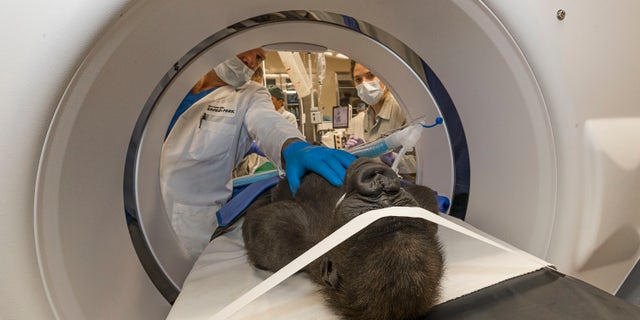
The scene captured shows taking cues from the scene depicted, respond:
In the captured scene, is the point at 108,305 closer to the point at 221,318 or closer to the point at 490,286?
the point at 221,318

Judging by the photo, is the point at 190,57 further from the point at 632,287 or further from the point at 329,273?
the point at 632,287

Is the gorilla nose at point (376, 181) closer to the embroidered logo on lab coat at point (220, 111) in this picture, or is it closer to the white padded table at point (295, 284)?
the white padded table at point (295, 284)

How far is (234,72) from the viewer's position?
4.18 feet

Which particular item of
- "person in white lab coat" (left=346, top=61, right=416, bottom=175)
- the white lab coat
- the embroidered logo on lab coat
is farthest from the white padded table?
"person in white lab coat" (left=346, top=61, right=416, bottom=175)

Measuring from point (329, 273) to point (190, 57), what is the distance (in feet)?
2.20

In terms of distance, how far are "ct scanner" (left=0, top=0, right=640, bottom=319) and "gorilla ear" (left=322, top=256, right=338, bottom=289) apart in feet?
1.15

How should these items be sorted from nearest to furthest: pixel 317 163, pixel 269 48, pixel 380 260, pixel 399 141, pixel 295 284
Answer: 1. pixel 380 260
2. pixel 295 284
3. pixel 317 163
4. pixel 399 141
5. pixel 269 48

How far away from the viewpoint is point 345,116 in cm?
240

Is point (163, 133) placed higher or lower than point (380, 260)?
higher

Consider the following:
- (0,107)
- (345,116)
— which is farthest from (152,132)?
(345,116)

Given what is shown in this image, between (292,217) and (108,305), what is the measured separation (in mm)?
374

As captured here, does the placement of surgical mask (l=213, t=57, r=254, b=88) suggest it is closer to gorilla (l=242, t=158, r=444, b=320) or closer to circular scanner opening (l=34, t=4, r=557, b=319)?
circular scanner opening (l=34, t=4, r=557, b=319)

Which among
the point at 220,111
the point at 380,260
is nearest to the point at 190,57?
the point at 220,111

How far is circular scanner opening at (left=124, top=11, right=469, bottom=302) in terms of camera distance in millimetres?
817
